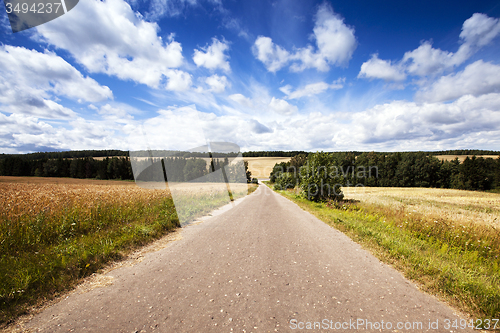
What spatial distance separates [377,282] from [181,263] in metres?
4.51

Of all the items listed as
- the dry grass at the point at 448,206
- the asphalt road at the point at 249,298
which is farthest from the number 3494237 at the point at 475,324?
the dry grass at the point at 448,206

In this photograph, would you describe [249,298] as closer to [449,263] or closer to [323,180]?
[449,263]

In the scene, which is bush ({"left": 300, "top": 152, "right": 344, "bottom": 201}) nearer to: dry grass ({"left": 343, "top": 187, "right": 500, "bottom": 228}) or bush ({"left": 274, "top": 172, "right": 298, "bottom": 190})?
dry grass ({"left": 343, "top": 187, "right": 500, "bottom": 228})

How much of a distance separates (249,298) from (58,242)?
19.8ft

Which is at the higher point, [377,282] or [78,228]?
[78,228]

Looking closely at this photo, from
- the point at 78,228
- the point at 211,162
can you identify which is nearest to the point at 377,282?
the point at 78,228

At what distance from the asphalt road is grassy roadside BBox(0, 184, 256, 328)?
0.61m

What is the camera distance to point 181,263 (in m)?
4.82

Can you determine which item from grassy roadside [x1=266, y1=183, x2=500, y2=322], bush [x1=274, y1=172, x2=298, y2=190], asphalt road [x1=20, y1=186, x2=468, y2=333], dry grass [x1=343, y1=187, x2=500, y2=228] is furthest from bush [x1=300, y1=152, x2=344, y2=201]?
bush [x1=274, y1=172, x2=298, y2=190]

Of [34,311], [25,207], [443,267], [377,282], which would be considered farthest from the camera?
[25,207]

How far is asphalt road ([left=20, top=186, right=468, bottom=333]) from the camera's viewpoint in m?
2.76

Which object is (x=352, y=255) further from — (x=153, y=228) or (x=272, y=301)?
(x=153, y=228)

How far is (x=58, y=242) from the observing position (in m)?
5.59

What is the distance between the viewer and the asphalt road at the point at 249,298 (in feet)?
9.07
